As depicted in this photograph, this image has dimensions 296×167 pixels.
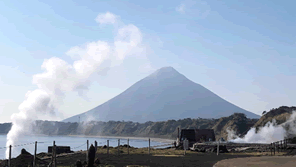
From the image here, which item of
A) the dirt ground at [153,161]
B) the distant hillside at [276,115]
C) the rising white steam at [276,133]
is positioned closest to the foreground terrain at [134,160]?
the dirt ground at [153,161]

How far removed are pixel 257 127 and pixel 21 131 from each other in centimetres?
8363

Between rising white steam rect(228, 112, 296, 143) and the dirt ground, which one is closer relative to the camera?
the dirt ground

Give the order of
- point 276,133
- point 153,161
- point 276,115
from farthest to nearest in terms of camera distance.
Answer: point 276,115 < point 276,133 < point 153,161

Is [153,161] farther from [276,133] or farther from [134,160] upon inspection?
[276,133]

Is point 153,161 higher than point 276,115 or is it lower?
lower

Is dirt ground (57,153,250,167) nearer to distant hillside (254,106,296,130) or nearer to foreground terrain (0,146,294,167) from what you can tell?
foreground terrain (0,146,294,167)

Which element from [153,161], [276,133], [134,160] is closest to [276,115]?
[276,133]

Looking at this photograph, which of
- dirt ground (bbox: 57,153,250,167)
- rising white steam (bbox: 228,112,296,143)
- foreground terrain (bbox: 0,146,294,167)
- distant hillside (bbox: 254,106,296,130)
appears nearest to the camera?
dirt ground (bbox: 57,153,250,167)

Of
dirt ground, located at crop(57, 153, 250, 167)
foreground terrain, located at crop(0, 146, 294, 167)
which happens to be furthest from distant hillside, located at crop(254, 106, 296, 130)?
dirt ground, located at crop(57, 153, 250, 167)

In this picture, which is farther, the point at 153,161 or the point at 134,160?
the point at 134,160

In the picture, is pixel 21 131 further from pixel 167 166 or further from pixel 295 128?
pixel 295 128

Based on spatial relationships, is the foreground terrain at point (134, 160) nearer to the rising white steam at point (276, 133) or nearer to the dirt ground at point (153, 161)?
the dirt ground at point (153, 161)


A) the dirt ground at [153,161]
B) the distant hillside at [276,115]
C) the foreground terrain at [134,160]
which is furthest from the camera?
the distant hillside at [276,115]

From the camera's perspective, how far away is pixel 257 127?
123m
